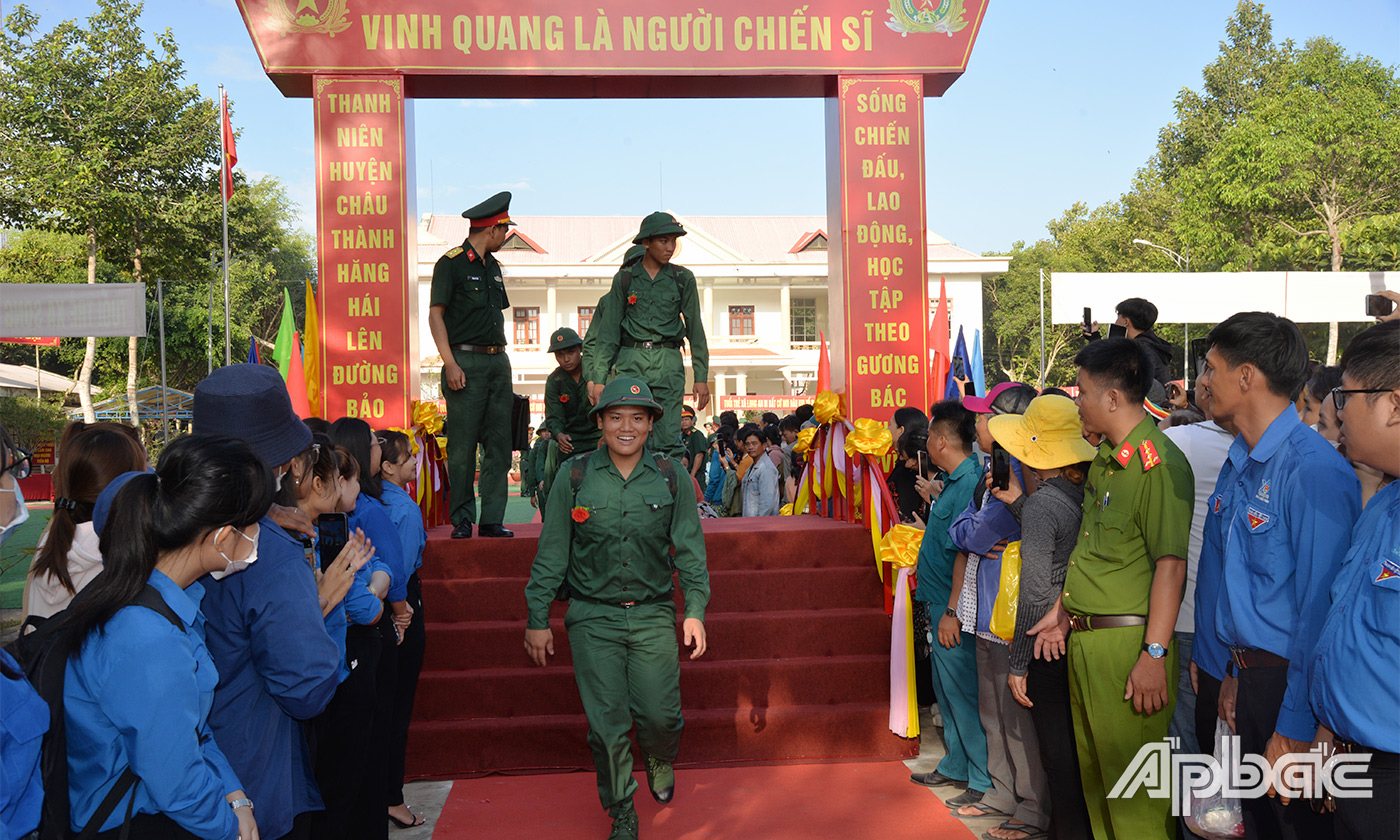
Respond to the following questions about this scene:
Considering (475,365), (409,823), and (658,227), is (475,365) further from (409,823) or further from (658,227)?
(409,823)

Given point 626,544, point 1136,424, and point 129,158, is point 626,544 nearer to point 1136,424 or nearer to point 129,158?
point 1136,424

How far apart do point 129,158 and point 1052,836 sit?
2526cm

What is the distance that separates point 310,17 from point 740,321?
1163 inches

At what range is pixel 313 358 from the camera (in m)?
7.00

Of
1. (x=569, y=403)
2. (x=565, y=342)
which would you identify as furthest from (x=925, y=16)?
(x=569, y=403)

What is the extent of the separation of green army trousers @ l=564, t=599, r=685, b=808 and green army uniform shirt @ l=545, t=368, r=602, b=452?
329cm

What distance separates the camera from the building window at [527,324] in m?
34.8

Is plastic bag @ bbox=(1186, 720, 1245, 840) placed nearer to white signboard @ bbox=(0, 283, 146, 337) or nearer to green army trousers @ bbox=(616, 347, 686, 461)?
green army trousers @ bbox=(616, 347, 686, 461)

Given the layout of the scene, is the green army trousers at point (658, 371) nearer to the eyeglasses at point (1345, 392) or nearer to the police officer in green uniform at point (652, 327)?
the police officer in green uniform at point (652, 327)

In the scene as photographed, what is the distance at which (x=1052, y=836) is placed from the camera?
3.48 meters

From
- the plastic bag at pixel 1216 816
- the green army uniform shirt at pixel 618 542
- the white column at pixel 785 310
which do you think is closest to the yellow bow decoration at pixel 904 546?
the green army uniform shirt at pixel 618 542

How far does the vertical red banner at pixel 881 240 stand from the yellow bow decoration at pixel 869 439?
35.5 inches

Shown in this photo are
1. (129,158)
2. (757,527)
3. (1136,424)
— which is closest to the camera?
(1136,424)

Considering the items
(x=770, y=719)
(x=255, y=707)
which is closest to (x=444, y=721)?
(x=770, y=719)
